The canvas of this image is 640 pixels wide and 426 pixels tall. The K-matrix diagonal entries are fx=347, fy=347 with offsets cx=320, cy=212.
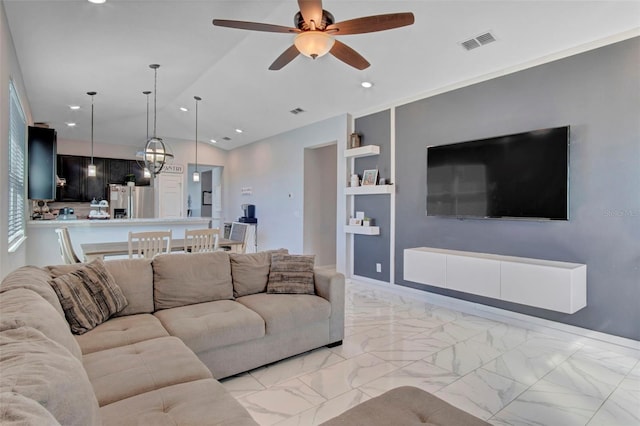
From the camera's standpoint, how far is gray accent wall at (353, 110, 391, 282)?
17.5 ft

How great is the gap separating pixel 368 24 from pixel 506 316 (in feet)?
11.1

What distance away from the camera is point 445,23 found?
336 cm

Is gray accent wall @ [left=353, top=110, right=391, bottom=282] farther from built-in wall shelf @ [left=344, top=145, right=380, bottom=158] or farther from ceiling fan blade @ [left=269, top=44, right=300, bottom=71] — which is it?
ceiling fan blade @ [left=269, top=44, right=300, bottom=71]

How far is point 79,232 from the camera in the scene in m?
5.20

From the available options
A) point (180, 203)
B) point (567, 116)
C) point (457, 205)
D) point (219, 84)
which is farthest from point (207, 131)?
point (567, 116)

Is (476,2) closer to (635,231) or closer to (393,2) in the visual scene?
(393,2)

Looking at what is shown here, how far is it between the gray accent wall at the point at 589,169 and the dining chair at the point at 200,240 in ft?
10.9

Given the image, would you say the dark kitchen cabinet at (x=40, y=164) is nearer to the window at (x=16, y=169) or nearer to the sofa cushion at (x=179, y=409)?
the window at (x=16, y=169)

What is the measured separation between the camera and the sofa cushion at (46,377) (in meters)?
0.84

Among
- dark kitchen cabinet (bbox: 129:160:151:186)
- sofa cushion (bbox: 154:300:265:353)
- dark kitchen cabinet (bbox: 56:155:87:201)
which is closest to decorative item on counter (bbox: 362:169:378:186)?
sofa cushion (bbox: 154:300:265:353)

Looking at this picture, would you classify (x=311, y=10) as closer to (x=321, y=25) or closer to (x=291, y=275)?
(x=321, y=25)

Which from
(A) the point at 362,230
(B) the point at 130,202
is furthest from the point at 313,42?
(B) the point at 130,202

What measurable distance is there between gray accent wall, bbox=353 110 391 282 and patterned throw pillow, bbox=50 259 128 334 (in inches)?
147

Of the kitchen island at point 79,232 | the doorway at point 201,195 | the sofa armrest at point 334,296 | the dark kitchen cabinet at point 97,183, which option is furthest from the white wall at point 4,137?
the doorway at point 201,195
